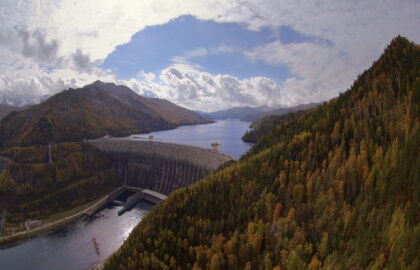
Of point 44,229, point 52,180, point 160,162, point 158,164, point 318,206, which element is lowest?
point 44,229

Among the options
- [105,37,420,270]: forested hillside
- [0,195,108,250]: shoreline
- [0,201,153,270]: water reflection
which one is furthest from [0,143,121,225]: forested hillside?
[105,37,420,270]: forested hillside

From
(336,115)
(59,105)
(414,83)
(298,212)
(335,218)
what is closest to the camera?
(335,218)

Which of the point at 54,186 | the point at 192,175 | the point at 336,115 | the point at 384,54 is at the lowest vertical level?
the point at 54,186

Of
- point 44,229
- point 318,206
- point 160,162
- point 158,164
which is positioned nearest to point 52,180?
point 44,229

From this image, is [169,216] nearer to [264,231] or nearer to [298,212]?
[264,231]

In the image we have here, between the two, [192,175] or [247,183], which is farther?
[192,175]

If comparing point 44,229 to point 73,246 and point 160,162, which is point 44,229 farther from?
point 160,162

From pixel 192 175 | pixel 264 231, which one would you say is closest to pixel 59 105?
pixel 192 175

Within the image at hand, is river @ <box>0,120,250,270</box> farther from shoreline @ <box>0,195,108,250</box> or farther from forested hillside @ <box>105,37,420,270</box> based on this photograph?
forested hillside @ <box>105,37,420,270</box>
